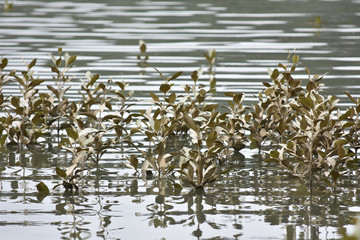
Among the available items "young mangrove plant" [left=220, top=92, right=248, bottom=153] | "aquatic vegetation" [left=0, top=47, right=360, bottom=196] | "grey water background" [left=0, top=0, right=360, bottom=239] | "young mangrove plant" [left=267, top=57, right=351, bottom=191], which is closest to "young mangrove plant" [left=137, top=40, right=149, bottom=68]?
"grey water background" [left=0, top=0, right=360, bottom=239]

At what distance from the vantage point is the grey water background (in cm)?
349

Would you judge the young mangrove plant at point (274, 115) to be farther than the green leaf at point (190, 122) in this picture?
Yes

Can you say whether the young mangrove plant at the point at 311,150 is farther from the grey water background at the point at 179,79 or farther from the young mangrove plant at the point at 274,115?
the young mangrove plant at the point at 274,115

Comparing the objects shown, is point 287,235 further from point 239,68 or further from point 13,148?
point 239,68

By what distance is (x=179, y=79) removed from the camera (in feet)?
26.4

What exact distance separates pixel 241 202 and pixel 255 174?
26.4 inches

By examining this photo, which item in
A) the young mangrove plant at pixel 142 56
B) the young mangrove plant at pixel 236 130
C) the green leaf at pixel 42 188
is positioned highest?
the young mangrove plant at pixel 142 56

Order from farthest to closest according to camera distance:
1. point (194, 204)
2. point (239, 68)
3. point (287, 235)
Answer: point (239, 68) < point (194, 204) < point (287, 235)

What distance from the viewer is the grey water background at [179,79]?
349cm

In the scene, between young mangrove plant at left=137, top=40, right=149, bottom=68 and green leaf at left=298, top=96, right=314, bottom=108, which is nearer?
green leaf at left=298, top=96, right=314, bottom=108

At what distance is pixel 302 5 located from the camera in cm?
1695

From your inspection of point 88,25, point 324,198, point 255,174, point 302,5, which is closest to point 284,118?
point 255,174

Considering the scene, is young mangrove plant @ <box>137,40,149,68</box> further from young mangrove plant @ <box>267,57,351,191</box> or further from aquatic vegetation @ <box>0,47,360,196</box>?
young mangrove plant @ <box>267,57,351,191</box>

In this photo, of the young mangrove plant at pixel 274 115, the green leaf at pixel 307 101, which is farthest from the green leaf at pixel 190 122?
the young mangrove plant at pixel 274 115
